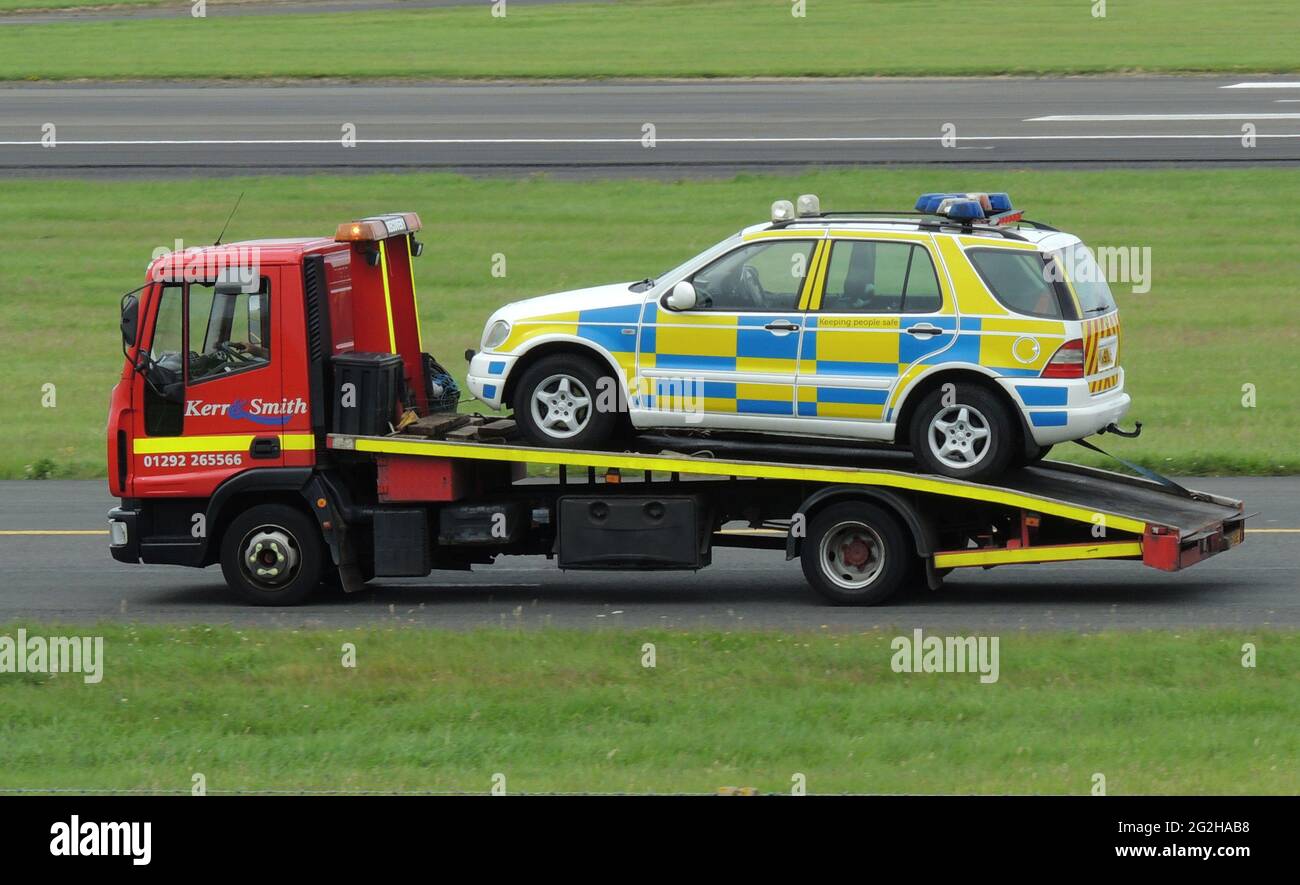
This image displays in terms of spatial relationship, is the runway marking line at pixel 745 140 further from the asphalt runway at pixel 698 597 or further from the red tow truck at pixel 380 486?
the red tow truck at pixel 380 486

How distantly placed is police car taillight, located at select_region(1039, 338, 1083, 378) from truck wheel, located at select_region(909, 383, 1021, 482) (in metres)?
0.37

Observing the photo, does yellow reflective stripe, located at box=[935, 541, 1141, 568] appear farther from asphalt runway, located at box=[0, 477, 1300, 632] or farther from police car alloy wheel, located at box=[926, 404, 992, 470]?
police car alloy wheel, located at box=[926, 404, 992, 470]

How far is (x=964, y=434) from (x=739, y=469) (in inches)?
54.5

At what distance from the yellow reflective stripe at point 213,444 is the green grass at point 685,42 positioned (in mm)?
28335

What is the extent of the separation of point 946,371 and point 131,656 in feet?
16.6

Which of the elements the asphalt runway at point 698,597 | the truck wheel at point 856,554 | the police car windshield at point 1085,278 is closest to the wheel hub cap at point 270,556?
the asphalt runway at point 698,597

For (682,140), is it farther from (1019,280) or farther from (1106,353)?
(1019,280)

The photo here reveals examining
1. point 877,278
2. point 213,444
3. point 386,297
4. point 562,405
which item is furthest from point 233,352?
point 877,278

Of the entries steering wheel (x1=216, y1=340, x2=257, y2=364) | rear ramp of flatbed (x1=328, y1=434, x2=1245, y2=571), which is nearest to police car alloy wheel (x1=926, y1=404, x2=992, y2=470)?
rear ramp of flatbed (x1=328, y1=434, x2=1245, y2=571)

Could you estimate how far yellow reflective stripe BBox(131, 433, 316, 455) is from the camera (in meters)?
12.4

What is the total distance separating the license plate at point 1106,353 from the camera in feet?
38.9

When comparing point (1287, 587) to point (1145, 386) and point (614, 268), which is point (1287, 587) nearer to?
point (1145, 386)

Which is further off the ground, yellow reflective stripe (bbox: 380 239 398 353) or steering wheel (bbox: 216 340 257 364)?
yellow reflective stripe (bbox: 380 239 398 353)

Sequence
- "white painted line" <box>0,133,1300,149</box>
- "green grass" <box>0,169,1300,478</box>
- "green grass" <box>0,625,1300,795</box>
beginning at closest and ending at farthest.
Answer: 1. "green grass" <box>0,625,1300,795</box>
2. "green grass" <box>0,169,1300,478</box>
3. "white painted line" <box>0,133,1300,149</box>
